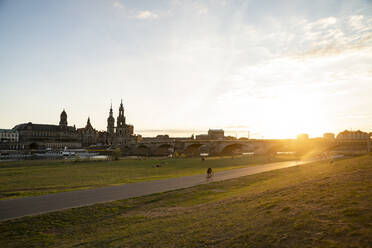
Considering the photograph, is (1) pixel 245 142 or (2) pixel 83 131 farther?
(2) pixel 83 131

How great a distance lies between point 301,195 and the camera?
1075 cm

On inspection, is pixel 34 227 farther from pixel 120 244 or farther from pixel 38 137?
pixel 38 137

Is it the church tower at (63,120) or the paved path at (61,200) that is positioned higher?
the church tower at (63,120)

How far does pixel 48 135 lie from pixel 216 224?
181 m

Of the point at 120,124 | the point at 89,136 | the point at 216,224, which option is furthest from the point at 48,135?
the point at 216,224

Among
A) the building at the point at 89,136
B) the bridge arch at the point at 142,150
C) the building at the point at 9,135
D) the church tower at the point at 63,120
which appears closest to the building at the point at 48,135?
the church tower at the point at 63,120

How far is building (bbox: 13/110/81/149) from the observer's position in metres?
148

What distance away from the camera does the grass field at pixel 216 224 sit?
21.4 ft

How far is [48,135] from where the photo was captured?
16338 centimetres

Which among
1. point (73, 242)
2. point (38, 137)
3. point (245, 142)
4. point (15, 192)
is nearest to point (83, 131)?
point (38, 137)

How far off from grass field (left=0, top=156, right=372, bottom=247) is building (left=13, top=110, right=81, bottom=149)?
511 feet

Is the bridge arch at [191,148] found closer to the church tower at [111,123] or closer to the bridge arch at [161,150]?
the bridge arch at [161,150]

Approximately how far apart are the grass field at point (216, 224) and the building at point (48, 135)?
155795 millimetres

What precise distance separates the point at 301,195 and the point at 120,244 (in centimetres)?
793
